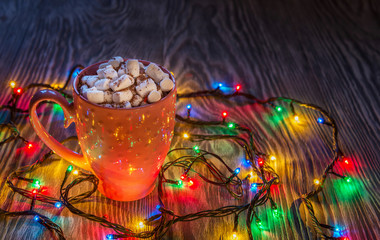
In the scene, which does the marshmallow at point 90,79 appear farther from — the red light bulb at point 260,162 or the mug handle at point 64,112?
the red light bulb at point 260,162

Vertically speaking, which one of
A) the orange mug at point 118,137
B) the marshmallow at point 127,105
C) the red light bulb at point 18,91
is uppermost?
the red light bulb at point 18,91

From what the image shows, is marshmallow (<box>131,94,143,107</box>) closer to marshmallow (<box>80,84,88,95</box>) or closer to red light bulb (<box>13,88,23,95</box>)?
marshmallow (<box>80,84,88,95</box>)

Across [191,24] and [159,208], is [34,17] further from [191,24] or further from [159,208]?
[159,208]

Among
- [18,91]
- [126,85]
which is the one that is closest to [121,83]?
[126,85]

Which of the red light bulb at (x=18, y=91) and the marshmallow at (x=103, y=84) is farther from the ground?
the red light bulb at (x=18, y=91)

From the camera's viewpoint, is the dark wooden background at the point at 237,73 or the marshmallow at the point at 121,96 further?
the dark wooden background at the point at 237,73

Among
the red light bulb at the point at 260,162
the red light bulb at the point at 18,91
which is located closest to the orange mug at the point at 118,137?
the red light bulb at the point at 260,162

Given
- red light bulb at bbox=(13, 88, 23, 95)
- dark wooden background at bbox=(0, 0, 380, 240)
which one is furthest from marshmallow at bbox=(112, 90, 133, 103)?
red light bulb at bbox=(13, 88, 23, 95)

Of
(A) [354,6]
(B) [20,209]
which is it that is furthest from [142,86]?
(A) [354,6]
